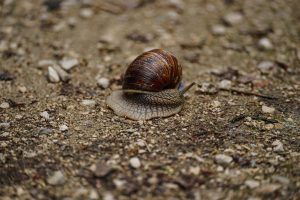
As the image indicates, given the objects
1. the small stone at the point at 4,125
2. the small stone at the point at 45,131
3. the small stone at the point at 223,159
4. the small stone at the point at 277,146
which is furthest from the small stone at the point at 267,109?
the small stone at the point at 4,125

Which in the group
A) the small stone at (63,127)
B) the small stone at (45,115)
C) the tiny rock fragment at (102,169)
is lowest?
the small stone at (45,115)

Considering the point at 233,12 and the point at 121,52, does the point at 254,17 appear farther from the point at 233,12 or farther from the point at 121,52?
the point at 121,52

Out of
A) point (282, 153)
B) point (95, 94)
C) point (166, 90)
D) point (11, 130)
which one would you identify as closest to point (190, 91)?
point (166, 90)

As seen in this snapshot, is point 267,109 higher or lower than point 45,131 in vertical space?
higher

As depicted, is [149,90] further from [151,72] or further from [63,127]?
[63,127]

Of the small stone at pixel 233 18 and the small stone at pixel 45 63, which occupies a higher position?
the small stone at pixel 233 18

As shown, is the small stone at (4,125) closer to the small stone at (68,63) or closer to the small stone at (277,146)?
the small stone at (68,63)

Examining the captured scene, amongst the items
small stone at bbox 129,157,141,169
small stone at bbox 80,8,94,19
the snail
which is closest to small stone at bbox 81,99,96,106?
the snail

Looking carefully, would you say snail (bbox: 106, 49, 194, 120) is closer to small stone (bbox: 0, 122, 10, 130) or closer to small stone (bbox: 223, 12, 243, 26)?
small stone (bbox: 0, 122, 10, 130)

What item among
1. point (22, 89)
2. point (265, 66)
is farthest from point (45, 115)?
point (265, 66)
